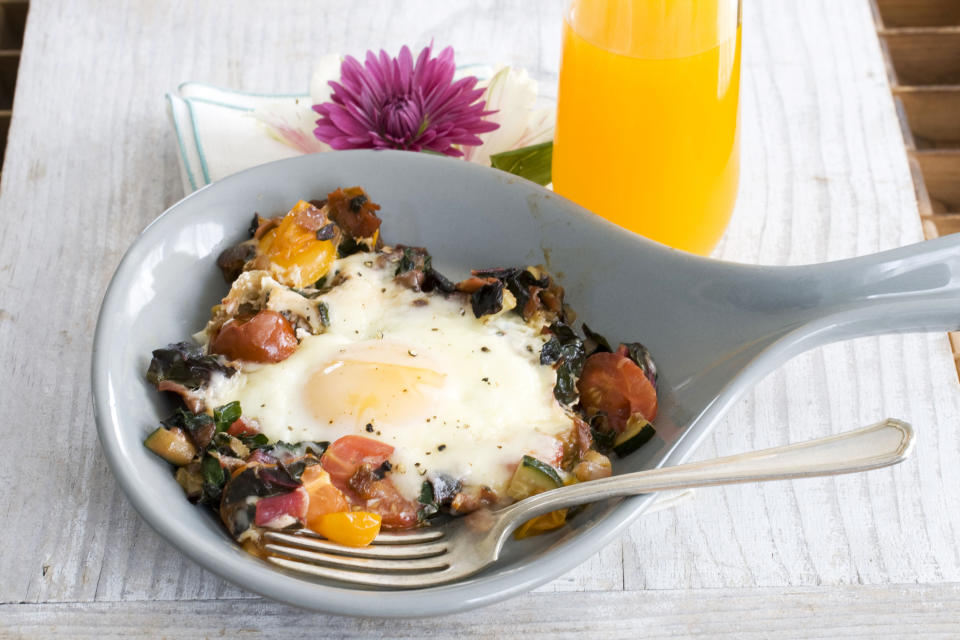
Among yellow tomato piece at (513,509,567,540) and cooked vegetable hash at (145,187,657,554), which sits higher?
cooked vegetable hash at (145,187,657,554)

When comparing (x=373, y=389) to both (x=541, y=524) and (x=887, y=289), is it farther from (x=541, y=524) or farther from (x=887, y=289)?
(x=887, y=289)

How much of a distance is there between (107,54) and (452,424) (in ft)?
4.94

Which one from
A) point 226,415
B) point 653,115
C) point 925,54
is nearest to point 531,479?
point 226,415

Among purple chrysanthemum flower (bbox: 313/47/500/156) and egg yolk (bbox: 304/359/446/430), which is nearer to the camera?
egg yolk (bbox: 304/359/446/430)

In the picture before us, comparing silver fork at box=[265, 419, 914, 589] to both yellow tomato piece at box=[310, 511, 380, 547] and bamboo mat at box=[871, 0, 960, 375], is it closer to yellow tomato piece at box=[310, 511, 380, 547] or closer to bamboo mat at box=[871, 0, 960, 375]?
yellow tomato piece at box=[310, 511, 380, 547]

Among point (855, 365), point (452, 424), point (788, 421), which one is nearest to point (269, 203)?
point (452, 424)

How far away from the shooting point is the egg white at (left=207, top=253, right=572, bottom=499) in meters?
1.38

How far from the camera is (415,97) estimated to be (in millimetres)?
1916

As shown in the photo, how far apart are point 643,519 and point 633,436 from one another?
0.18 m

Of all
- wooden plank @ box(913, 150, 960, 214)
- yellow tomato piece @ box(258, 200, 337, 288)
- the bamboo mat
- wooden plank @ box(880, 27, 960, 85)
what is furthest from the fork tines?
wooden plank @ box(880, 27, 960, 85)

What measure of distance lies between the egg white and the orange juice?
0.36 metres

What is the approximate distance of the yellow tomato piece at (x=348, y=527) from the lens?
1287mm

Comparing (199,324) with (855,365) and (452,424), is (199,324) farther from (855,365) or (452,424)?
(855,365)

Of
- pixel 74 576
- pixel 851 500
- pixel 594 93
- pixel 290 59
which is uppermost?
pixel 594 93
